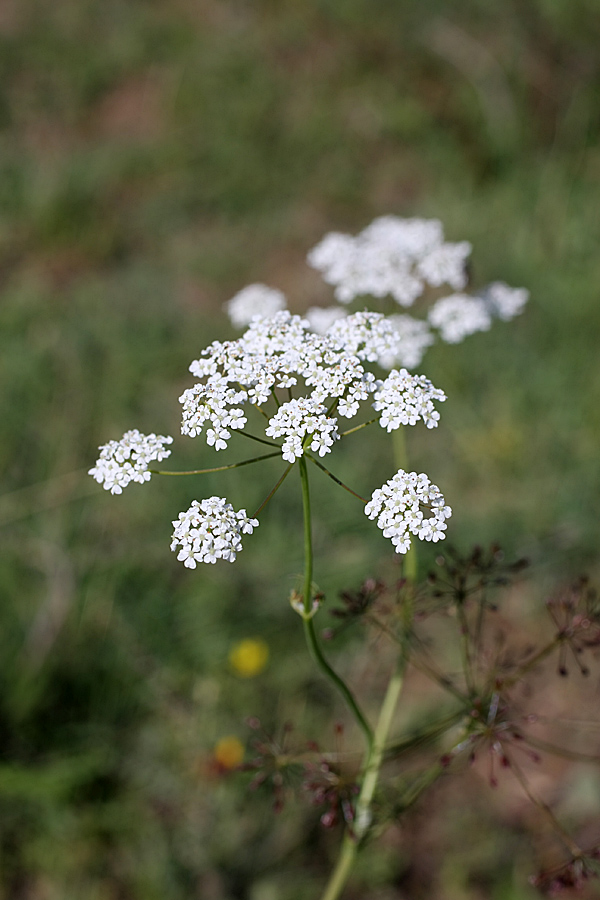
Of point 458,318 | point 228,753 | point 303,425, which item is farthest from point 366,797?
point 458,318

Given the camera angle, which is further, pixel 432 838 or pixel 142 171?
pixel 142 171

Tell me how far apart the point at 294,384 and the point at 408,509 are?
448 mm

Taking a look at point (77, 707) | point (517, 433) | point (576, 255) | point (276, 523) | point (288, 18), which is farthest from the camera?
point (288, 18)

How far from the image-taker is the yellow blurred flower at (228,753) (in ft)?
10.8

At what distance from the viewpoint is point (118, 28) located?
358 inches

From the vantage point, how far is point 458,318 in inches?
112

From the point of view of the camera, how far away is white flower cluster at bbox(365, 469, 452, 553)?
175cm

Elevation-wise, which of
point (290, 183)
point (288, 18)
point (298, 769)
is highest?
point (288, 18)

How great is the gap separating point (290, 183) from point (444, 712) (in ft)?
18.5

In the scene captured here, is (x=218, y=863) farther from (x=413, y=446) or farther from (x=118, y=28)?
(x=118, y=28)

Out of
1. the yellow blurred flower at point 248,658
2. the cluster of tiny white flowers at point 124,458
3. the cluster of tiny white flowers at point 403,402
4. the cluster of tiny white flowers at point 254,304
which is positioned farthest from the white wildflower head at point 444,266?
the yellow blurred flower at point 248,658

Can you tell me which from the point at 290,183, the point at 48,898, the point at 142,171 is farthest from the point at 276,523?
the point at 142,171

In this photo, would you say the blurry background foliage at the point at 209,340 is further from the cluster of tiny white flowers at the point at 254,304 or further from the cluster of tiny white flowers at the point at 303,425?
the cluster of tiny white flowers at the point at 303,425

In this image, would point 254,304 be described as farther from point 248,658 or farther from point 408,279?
point 248,658
